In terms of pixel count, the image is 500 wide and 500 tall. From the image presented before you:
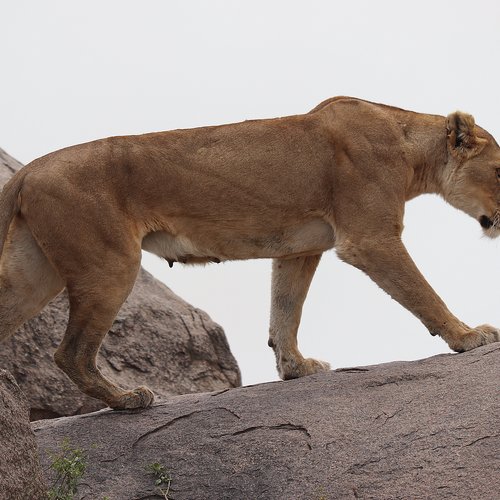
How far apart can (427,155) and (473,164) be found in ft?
1.30

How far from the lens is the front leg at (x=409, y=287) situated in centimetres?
834

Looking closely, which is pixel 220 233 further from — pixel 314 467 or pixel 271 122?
pixel 314 467

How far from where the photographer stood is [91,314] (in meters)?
7.92

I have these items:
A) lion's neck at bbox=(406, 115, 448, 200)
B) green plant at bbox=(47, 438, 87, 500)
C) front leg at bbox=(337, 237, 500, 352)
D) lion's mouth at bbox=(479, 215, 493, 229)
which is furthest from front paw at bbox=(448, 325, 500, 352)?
green plant at bbox=(47, 438, 87, 500)

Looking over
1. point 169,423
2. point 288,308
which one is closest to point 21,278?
point 169,423

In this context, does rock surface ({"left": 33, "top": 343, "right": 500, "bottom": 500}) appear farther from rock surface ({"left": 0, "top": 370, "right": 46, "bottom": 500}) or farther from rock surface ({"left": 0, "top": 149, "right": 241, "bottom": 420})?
rock surface ({"left": 0, "top": 149, "right": 241, "bottom": 420})

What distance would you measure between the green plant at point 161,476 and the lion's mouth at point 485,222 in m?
3.45

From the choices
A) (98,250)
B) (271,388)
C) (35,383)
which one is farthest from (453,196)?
(35,383)

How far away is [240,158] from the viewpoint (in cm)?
875

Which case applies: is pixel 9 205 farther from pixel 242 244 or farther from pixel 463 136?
pixel 463 136

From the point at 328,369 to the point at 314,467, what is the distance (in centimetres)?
209

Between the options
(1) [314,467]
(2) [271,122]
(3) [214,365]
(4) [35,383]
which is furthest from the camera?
(3) [214,365]

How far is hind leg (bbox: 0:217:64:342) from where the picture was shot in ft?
27.0

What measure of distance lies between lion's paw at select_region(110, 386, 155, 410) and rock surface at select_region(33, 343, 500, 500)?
69mm
